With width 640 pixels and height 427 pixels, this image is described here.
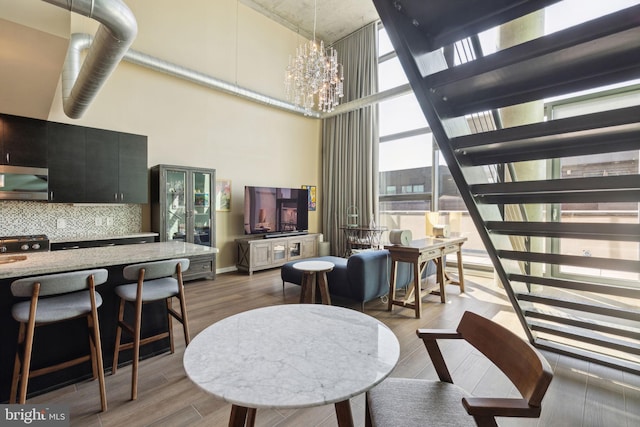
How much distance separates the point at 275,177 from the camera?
648 centimetres

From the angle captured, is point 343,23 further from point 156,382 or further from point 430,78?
point 156,382

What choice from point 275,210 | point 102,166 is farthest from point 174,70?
point 275,210

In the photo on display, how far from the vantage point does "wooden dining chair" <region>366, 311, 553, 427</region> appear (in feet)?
2.68

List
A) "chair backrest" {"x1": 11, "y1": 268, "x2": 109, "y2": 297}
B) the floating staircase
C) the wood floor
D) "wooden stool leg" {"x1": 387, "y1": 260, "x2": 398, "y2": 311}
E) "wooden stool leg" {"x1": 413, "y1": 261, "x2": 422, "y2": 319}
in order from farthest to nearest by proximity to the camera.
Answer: "wooden stool leg" {"x1": 387, "y1": 260, "x2": 398, "y2": 311} < "wooden stool leg" {"x1": 413, "y1": 261, "x2": 422, "y2": 319} < the wood floor < "chair backrest" {"x1": 11, "y1": 268, "x2": 109, "y2": 297} < the floating staircase

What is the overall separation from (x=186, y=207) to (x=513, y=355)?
4.77 meters

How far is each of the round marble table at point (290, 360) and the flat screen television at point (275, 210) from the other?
439cm

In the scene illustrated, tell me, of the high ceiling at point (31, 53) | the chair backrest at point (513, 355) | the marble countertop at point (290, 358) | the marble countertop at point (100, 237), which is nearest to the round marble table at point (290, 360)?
the marble countertop at point (290, 358)

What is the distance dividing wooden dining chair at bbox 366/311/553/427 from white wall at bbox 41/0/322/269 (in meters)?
4.75

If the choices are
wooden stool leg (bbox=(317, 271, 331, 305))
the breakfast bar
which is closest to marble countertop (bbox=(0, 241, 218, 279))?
the breakfast bar

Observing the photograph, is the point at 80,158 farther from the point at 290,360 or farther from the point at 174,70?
the point at 290,360

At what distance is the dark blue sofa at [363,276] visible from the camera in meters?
3.43

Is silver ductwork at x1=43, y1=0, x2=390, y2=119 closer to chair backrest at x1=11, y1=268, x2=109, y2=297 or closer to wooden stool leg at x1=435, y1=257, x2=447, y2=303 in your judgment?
chair backrest at x1=11, y1=268, x2=109, y2=297

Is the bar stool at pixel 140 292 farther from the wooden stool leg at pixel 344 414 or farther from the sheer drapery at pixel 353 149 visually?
the sheer drapery at pixel 353 149

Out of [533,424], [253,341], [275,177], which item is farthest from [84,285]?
[275,177]
